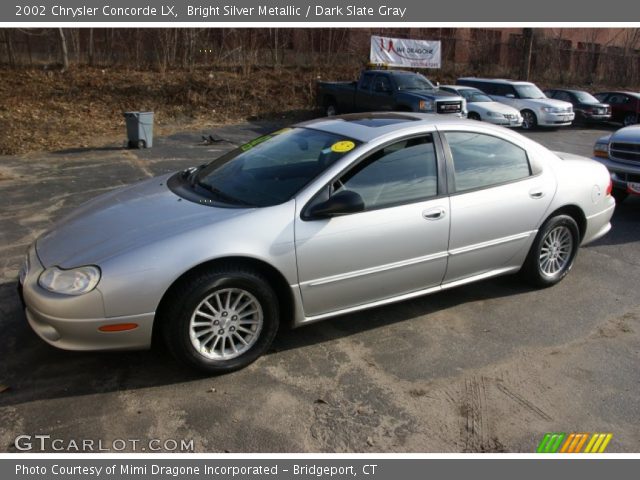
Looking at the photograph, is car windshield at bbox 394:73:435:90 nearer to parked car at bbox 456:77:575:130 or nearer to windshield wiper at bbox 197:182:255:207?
parked car at bbox 456:77:575:130

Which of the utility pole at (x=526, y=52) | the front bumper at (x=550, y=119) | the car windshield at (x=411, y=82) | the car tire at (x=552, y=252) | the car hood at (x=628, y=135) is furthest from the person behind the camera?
the utility pole at (x=526, y=52)

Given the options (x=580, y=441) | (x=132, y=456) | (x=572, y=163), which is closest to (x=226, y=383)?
(x=132, y=456)

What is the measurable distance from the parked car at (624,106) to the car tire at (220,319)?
67.9ft

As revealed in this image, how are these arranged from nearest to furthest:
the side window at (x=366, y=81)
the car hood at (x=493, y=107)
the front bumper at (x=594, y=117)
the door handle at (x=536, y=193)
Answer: the door handle at (x=536, y=193) < the side window at (x=366, y=81) < the car hood at (x=493, y=107) < the front bumper at (x=594, y=117)

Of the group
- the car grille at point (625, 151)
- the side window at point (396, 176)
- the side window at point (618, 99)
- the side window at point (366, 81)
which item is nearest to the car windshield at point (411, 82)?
the side window at point (366, 81)

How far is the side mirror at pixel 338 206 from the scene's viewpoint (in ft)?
11.7

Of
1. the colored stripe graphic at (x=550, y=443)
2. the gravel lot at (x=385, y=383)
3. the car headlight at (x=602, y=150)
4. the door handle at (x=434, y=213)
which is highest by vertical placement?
the door handle at (x=434, y=213)

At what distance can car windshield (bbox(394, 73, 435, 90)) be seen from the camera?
50.3ft

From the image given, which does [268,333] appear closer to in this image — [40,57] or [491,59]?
[40,57]

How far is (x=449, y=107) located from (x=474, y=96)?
3.63 meters

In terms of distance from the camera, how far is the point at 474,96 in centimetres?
1770

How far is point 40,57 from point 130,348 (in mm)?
19428

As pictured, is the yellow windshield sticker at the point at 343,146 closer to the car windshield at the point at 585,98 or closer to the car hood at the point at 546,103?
the car hood at the point at 546,103

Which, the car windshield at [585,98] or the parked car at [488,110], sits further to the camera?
the car windshield at [585,98]
